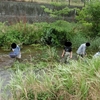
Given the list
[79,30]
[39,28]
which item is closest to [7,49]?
[39,28]

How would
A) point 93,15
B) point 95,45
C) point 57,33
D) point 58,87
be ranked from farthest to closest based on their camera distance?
point 93,15 < point 57,33 < point 95,45 < point 58,87

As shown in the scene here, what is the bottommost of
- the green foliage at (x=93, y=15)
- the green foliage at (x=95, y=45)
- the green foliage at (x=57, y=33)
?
the green foliage at (x=95, y=45)

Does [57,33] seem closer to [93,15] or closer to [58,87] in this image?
[93,15]

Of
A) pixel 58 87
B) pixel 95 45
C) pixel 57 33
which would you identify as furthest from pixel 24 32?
pixel 58 87

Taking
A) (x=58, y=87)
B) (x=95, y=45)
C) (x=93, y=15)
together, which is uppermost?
(x=93, y=15)

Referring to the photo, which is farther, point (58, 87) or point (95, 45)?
point (95, 45)

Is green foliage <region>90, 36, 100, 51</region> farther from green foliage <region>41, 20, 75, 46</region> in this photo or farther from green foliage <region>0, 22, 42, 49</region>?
green foliage <region>0, 22, 42, 49</region>

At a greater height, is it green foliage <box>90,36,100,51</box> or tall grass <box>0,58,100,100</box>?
tall grass <box>0,58,100,100</box>

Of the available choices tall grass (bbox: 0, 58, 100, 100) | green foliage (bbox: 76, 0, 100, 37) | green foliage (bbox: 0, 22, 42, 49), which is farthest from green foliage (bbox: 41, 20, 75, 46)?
tall grass (bbox: 0, 58, 100, 100)

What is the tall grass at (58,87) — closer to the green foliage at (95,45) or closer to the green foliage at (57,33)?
the green foliage at (95,45)

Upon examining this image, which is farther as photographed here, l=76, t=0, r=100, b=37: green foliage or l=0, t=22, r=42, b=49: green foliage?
l=76, t=0, r=100, b=37: green foliage

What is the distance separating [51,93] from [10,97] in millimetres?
969

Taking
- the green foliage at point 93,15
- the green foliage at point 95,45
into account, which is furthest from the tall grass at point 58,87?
the green foliage at point 93,15

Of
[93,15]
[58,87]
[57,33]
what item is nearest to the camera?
[58,87]
